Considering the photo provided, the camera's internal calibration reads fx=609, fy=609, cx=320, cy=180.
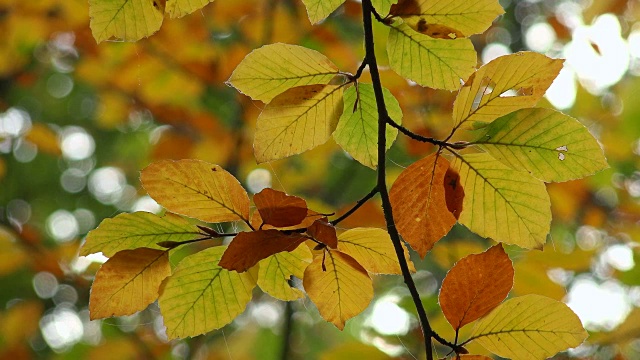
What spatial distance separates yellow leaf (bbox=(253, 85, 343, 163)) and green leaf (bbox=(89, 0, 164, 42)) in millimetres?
111

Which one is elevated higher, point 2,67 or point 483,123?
point 2,67

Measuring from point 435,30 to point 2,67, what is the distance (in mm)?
2978

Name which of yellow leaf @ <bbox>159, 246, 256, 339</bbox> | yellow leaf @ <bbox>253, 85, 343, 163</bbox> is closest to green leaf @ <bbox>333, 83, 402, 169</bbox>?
Answer: yellow leaf @ <bbox>253, 85, 343, 163</bbox>

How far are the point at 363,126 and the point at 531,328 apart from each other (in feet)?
0.67

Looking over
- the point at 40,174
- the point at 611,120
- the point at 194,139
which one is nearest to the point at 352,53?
the point at 611,120

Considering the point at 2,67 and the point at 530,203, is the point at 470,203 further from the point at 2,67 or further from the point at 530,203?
the point at 2,67

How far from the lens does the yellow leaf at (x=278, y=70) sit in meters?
0.45

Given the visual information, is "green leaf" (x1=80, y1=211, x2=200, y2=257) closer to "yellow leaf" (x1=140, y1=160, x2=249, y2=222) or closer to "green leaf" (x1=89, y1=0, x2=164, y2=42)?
"yellow leaf" (x1=140, y1=160, x2=249, y2=222)

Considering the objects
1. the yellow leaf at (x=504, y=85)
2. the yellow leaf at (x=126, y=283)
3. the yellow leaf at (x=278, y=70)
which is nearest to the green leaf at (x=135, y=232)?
the yellow leaf at (x=126, y=283)

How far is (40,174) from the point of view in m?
3.86

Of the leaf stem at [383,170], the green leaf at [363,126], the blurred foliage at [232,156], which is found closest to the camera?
the leaf stem at [383,170]

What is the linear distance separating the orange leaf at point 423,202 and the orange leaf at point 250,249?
0.09 m

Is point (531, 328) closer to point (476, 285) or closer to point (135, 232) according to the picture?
point (476, 285)

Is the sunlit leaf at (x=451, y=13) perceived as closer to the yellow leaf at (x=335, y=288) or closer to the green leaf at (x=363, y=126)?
the green leaf at (x=363, y=126)
